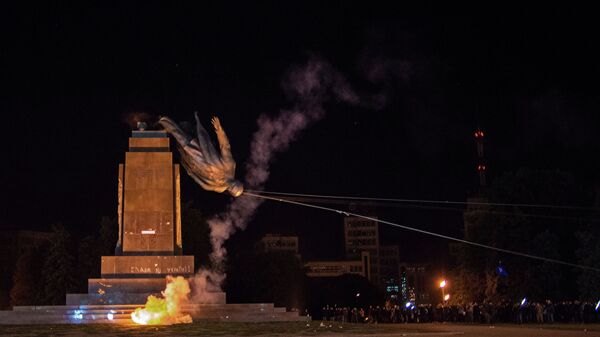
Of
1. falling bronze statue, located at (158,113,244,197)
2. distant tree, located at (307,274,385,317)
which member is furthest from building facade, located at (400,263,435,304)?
falling bronze statue, located at (158,113,244,197)

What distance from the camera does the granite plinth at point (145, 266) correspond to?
31.3 m

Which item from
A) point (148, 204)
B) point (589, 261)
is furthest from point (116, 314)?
point (589, 261)

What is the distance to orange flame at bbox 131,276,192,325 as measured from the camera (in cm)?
2739

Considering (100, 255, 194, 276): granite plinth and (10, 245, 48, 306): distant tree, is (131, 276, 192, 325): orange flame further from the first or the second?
(10, 245, 48, 306): distant tree

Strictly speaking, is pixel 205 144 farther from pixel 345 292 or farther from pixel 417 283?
pixel 417 283

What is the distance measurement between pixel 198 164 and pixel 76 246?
103ft

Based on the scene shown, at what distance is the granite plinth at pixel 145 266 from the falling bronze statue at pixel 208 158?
3161 millimetres

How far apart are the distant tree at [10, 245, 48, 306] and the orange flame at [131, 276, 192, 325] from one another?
117ft

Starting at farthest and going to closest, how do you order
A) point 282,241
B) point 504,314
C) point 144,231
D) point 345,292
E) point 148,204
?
point 282,241 < point 345,292 < point 504,314 < point 148,204 < point 144,231

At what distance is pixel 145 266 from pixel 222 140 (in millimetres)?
5678

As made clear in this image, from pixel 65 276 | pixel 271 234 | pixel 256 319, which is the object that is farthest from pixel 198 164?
pixel 271 234

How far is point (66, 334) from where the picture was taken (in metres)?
22.6

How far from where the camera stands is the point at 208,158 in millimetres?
32406

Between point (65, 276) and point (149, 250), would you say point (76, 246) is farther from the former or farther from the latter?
point (149, 250)
